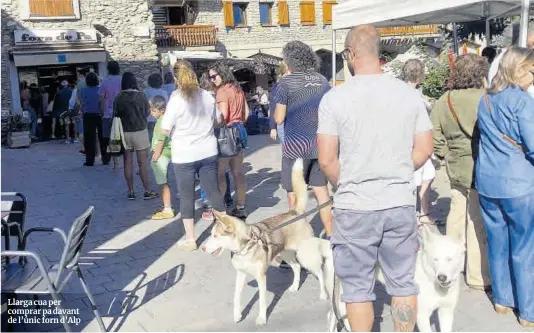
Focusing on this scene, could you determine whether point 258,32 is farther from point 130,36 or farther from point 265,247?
point 265,247

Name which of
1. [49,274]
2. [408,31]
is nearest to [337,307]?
[49,274]

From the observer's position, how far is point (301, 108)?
4988 mm

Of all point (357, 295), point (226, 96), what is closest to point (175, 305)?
point (357, 295)

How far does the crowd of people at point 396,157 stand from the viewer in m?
2.85

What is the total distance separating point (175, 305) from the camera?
4.39 metres

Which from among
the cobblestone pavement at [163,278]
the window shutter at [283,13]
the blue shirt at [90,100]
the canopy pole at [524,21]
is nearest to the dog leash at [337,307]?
the cobblestone pavement at [163,278]

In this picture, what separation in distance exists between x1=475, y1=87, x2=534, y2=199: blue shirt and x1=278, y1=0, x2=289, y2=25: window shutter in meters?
28.5

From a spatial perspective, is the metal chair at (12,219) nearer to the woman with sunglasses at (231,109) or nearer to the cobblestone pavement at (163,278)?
the cobblestone pavement at (163,278)

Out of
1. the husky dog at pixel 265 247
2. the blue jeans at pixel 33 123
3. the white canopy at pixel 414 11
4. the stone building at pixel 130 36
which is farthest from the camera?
the stone building at pixel 130 36

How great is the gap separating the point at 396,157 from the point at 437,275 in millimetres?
778

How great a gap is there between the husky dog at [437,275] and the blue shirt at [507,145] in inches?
28.0

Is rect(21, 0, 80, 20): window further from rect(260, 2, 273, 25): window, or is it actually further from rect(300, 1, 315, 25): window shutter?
rect(300, 1, 315, 25): window shutter

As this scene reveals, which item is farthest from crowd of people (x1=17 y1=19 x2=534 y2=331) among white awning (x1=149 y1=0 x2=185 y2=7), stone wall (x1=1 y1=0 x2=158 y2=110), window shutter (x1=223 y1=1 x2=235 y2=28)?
window shutter (x1=223 y1=1 x2=235 y2=28)

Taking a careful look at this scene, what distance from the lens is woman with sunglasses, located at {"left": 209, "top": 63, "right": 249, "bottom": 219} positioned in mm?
6758
